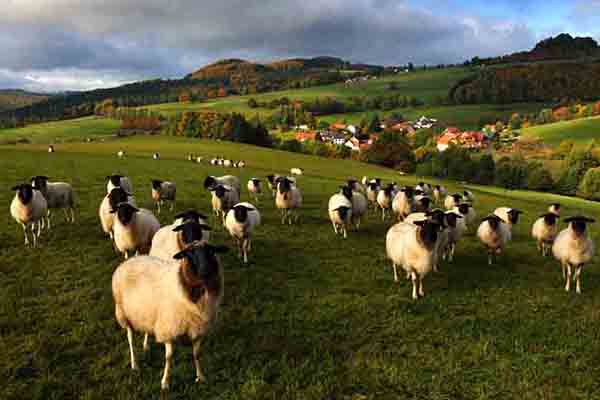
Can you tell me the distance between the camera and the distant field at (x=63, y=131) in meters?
92.1

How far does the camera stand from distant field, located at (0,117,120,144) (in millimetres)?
92081

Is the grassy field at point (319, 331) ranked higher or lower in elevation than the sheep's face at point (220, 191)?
lower

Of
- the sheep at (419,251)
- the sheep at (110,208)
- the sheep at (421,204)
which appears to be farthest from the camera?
the sheep at (421,204)

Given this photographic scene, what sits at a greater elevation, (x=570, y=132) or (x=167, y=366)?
(x=570, y=132)

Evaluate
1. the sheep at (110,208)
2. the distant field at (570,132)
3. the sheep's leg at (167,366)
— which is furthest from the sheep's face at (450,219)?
the distant field at (570,132)

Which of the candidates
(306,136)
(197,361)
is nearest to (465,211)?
(197,361)

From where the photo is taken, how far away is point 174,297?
570 centimetres

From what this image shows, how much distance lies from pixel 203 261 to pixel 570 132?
403 feet

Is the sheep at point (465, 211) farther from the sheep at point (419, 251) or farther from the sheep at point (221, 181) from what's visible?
the sheep at point (221, 181)

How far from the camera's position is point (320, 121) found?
14425 cm

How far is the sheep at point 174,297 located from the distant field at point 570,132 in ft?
370

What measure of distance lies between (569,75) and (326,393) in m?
208

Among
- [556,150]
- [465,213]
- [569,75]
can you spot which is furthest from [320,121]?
[465,213]

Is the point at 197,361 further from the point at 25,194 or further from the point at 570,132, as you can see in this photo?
the point at 570,132
